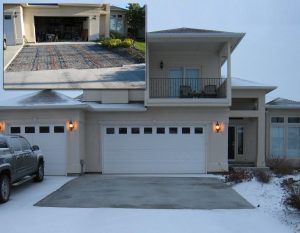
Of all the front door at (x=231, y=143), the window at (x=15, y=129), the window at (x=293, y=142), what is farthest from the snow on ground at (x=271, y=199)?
the window at (x=293, y=142)

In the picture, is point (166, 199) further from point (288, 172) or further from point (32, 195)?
point (288, 172)

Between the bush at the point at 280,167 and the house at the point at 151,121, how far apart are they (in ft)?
1.76

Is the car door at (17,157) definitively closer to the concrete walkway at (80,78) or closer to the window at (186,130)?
the window at (186,130)

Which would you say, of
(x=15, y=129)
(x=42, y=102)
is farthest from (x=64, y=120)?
(x=15, y=129)

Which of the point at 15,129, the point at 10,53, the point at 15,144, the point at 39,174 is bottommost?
the point at 39,174

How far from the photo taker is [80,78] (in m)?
22.9

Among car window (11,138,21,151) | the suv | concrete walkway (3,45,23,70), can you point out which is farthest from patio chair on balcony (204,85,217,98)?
concrete walkway (3,45,23,70)

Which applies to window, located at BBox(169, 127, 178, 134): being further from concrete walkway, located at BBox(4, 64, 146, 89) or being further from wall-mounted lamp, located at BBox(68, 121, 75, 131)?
wall-mounted lamp, located at BBox(68, 121, 75, 131)

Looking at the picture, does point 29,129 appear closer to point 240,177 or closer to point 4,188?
point 4,188

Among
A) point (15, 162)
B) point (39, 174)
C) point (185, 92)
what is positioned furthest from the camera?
point (185, 92)

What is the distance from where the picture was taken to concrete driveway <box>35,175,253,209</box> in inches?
417

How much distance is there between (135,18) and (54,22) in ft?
16.1

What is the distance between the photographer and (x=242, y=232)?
805 centimetres

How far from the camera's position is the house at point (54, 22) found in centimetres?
2405
